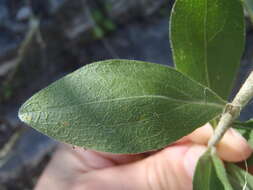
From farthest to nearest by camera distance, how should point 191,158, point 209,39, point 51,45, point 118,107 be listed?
point 51,45 < point 191,158 < point 209,39 < point 118,107

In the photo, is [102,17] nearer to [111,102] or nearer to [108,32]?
[108,32]

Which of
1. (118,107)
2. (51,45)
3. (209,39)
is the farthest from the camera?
(51,45)

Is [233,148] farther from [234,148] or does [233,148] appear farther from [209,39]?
[209,39]

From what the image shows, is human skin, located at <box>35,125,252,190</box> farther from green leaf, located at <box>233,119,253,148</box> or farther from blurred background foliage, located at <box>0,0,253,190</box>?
blurred background foliage, located at <box>0,0,253,190</box>

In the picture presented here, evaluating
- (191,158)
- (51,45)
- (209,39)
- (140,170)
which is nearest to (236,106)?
(209,39)

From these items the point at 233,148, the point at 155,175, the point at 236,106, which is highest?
the point at 236,106

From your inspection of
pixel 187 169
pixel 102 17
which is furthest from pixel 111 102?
pixel 102 17

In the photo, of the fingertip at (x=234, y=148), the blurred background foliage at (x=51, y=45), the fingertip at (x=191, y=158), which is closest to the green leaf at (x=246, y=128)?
the fingertip at (x=234, y=148)
